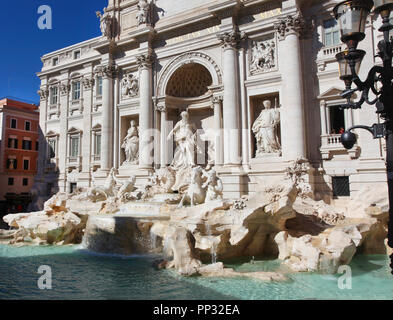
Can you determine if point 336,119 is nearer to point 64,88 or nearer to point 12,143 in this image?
point 64,88

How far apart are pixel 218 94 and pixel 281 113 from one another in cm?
341

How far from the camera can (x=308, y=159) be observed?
13.7 m

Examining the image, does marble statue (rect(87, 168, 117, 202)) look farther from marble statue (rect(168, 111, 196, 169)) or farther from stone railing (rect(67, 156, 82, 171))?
stone railing (rect(67, 156, 82, 171))

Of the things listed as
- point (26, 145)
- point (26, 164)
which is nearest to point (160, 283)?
point (26, 164)

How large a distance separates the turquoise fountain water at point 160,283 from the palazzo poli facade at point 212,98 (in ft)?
18.4

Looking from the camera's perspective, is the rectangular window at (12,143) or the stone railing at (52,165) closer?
the stone railing at (52,165)

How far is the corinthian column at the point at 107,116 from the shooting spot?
757 inches

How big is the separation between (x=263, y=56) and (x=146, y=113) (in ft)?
22.7

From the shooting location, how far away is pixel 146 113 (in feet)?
58.5

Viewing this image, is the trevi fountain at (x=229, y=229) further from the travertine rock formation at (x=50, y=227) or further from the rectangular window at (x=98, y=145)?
the rectangular window at (x=98, y=145)

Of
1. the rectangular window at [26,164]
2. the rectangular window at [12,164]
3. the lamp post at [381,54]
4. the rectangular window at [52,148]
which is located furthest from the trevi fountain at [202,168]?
the rectangular window at [26,164]

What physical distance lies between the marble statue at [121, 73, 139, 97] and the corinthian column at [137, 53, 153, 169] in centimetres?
89

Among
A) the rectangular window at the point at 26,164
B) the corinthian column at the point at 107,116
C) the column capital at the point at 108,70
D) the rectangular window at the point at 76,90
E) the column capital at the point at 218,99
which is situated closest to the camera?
the column capital at the point at 218,99
